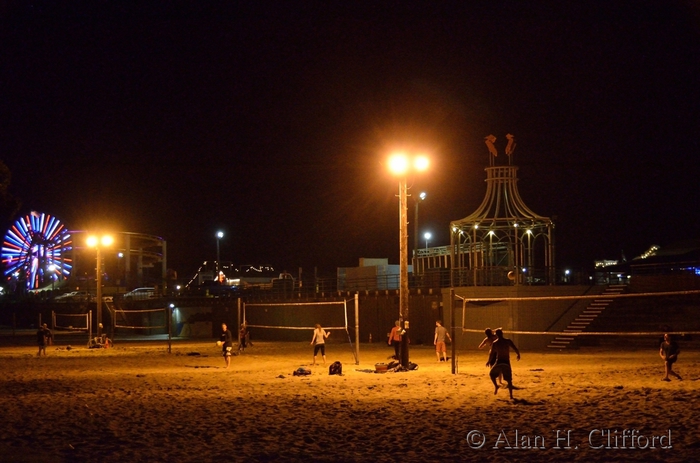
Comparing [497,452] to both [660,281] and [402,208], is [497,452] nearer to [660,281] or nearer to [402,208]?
[402,208]

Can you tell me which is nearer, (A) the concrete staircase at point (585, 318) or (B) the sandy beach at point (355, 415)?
(B) the sandy beach at point (355, 415)

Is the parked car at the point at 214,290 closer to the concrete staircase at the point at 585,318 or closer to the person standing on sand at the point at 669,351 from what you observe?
the concrete staircase at the point at 585,318

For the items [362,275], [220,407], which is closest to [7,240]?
[362,275]

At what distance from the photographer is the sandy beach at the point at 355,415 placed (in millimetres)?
10836

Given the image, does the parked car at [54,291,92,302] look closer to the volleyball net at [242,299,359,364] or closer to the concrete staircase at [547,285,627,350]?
the volleyball net at [242,299,359,364]

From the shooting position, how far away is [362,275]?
151 feet

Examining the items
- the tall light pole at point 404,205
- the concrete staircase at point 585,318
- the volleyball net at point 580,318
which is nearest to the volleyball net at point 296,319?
the volleyball net at point 580,318

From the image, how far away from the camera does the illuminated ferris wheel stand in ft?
319

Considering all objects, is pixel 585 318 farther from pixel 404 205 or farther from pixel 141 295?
pixel 141 295

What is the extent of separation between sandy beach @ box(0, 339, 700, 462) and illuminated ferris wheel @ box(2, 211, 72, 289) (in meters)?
78.0

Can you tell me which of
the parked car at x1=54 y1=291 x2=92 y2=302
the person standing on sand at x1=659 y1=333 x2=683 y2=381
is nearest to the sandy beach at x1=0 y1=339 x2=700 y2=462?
the person standing on sand at x1=659 y1=333 x2=683 y2=381

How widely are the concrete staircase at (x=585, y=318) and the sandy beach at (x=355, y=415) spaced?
353 inches

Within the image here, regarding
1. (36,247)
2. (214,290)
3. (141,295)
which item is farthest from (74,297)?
(214,290)

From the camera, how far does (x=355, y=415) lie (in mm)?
14211
